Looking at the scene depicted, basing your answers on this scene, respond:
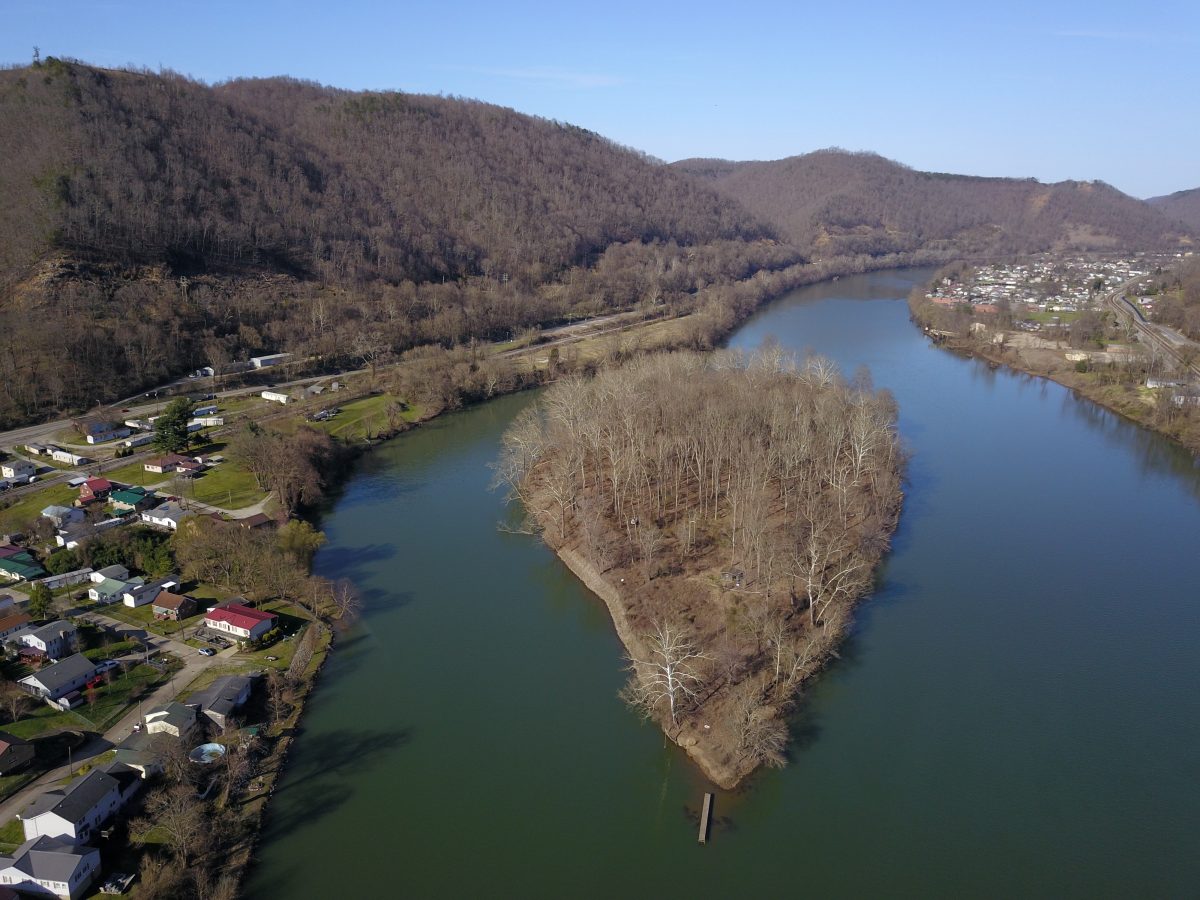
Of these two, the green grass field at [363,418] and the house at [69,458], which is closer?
the house at [69,458]

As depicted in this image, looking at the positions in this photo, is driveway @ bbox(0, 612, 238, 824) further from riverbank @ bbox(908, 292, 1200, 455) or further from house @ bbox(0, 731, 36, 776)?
riverbank @ bbox(908, 292, 1200, 455)

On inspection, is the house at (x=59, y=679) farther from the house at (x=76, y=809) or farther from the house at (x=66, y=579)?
the house at (x=66, y=579)

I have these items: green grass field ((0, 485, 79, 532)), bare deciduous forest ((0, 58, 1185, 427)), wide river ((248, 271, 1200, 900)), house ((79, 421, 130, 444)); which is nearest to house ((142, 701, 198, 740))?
wide river ((248, 271, 1200, 900))

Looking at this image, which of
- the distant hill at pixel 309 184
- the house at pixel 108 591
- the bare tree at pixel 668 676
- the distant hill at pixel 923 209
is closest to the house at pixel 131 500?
the house at pixel 108 591

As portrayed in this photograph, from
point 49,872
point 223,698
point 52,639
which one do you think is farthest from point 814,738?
point 52,639

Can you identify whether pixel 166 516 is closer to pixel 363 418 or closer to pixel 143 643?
pixel 143 643

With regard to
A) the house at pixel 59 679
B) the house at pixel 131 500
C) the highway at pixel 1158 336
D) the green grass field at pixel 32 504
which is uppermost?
the highway at pixel 1158 336

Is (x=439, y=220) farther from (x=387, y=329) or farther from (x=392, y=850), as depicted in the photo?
(x=392, y=850)

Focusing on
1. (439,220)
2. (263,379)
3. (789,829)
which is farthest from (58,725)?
(439,220)
